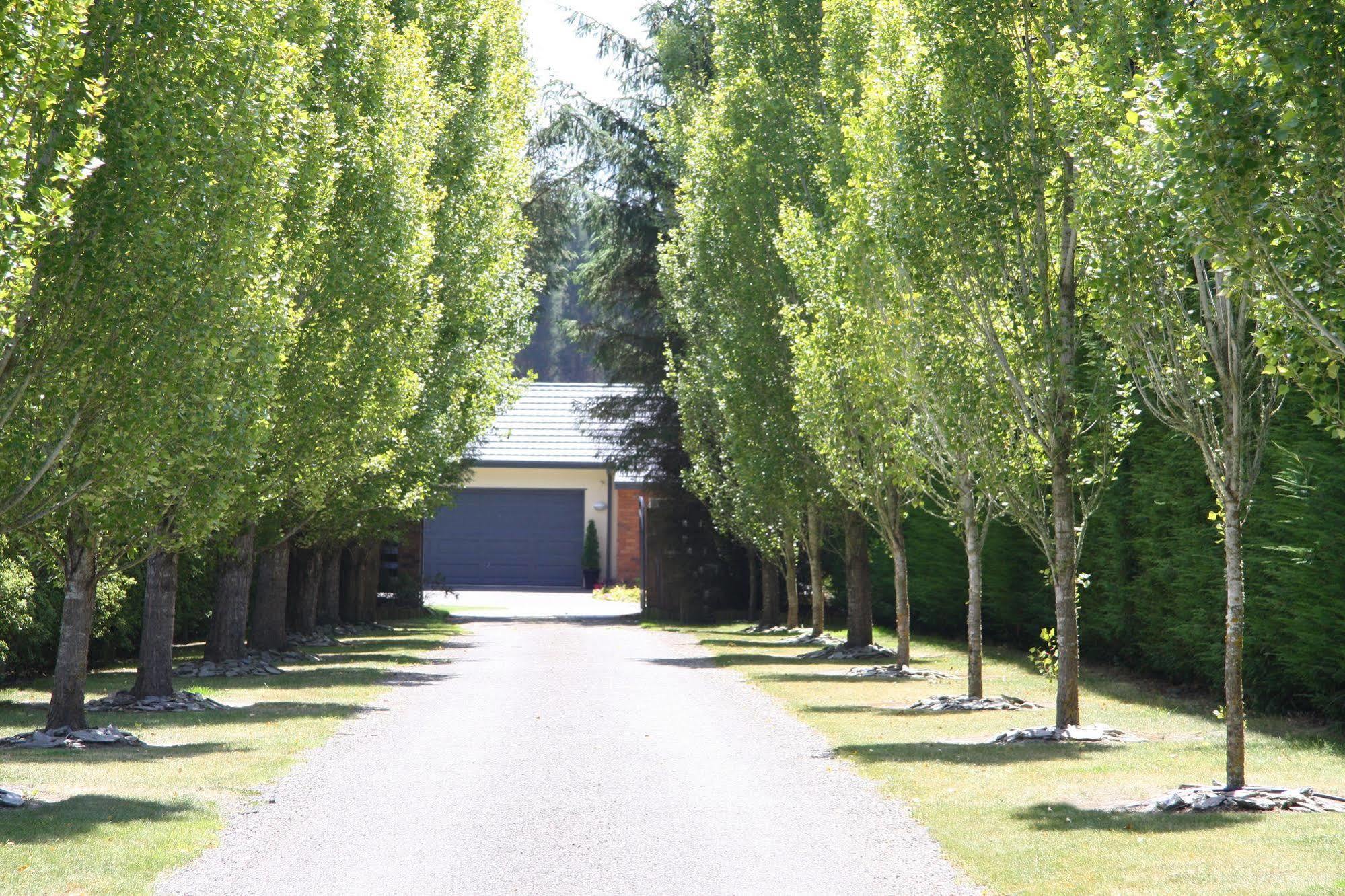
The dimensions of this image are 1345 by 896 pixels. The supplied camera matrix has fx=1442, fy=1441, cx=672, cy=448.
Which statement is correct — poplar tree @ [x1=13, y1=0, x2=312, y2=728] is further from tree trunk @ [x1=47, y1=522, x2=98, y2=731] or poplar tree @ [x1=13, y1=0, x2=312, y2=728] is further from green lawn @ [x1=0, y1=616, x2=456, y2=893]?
green lawn @ [x1=0, y1=616, x2=456, y2=893]

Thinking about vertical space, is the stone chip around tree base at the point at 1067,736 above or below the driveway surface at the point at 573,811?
above

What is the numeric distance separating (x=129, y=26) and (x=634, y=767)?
657cm

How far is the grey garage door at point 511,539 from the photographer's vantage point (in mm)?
51719

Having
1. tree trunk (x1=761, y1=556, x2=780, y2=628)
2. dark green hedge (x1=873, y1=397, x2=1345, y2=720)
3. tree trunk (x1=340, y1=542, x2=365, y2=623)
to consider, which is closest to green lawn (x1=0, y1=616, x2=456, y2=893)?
dark green hedge (x1=873, y1=397, x2=1345, y2=720)

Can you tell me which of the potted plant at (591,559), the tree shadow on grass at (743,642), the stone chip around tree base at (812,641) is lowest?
the tree shadow on grass at (743,642)

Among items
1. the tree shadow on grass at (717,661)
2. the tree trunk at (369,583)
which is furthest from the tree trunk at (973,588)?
the tree trunk at (369,583)

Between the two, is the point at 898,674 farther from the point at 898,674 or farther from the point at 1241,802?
the point at 1241,802

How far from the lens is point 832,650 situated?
23500 millimetres

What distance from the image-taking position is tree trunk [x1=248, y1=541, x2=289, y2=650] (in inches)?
881

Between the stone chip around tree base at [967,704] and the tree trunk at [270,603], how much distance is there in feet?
35.9

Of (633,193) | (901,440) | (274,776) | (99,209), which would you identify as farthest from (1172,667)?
(633,193)

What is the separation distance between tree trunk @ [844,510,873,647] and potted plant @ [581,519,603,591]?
2806 centimetres

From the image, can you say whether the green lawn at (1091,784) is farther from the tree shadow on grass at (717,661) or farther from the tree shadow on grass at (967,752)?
the tree shadow on grass at (717,661)

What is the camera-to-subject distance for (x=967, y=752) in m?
12.1
